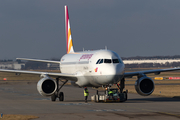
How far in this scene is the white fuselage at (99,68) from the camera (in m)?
30.1

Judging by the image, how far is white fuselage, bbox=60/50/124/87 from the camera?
98.7ft

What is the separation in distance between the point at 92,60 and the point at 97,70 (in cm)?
184

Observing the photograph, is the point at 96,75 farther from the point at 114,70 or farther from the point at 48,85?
the point at 48,85

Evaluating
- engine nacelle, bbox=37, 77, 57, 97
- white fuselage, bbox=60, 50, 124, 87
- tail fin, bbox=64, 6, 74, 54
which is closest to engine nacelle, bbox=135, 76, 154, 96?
white fuselage, bbox=60, 50, 124, 87

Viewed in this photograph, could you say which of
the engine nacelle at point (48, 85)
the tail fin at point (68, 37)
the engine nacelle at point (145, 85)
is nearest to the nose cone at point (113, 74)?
the engine nacelle at point (145, 85)

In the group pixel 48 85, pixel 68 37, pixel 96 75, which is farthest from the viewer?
pixel 68 37

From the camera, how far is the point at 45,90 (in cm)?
3275

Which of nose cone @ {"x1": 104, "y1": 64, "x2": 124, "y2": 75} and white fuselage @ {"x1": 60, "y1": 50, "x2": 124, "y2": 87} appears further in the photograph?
white fuselage @ {"x1": 60, "y1": 50, "x2": 124, "y2": 87}

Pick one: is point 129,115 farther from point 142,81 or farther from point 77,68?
point 77,68

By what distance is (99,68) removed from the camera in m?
31.3

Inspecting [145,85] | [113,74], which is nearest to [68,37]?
[145,85]

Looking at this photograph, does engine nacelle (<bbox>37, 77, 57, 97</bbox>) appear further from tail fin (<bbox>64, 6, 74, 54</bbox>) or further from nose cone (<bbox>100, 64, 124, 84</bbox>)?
tail fin (<bbox>64, 6, 74, 54</bbox>)

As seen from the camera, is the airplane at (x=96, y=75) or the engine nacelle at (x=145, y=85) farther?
the engine nacelle at (x=145, y=85)

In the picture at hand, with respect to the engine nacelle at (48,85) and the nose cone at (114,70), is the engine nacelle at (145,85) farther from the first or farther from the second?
the engine nacelle at (48,85)
